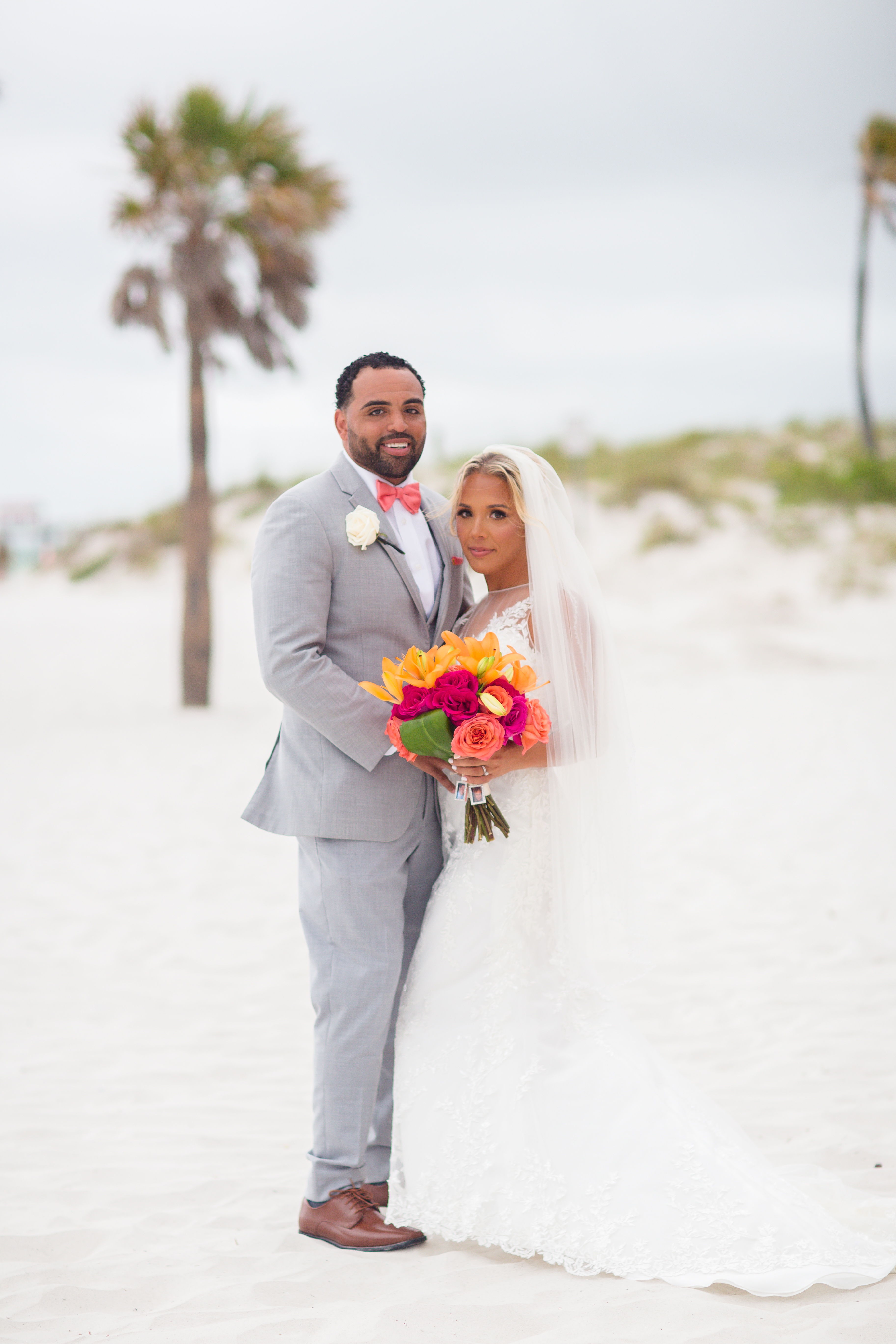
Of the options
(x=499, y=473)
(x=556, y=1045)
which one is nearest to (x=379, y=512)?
(x=499, y=473)

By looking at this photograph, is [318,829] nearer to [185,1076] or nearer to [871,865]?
[185,1076]

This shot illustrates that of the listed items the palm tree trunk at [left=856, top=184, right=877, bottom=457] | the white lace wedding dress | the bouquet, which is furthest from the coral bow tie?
the palm tree trunk at [left=856, top=184, right=877, bottom=457]

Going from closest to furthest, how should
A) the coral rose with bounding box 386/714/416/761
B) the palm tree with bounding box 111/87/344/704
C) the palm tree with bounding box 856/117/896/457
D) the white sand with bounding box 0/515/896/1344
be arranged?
the white sand with bounding box 0/515/896/1344, the coral rose with bounding box 386/714/416/761, the palm tree with bounding box 111/87/344/704, the palm tree with bounding box 856/117/896/457

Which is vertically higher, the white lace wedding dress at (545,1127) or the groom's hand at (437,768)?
the groom's hand at (437,768)

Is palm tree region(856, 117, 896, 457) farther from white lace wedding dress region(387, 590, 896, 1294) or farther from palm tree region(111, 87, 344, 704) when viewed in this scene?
white lace wedding dress region(387, 590, 896, 1294)

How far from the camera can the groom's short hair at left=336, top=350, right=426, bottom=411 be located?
10.6ft

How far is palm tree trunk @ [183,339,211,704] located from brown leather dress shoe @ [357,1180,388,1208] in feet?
36.7

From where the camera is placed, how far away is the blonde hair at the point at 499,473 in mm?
3229

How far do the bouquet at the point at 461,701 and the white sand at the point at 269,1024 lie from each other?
135cm

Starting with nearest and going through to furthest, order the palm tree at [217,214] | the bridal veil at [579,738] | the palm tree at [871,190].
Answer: the bridal veil at [579,738] < the palm tree at [217,214] < the palm tree at [871,190]

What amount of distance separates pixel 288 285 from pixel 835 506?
48.2 feet

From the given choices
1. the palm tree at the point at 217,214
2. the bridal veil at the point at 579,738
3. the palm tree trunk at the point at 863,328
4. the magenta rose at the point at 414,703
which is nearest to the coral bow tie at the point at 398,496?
the bridal veil at the point at 579,738

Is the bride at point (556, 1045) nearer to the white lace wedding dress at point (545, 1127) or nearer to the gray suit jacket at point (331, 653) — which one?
the white lace wedding dress at point (545, 1127)

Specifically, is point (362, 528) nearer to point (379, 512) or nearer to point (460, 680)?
point (379, 512)
